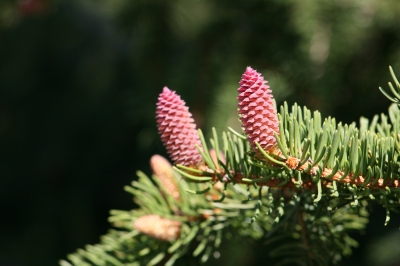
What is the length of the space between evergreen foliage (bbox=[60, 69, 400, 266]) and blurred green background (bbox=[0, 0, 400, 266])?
292 millimetres

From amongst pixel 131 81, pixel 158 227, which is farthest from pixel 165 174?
pixel 131 81

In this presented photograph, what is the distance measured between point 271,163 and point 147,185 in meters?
0.16

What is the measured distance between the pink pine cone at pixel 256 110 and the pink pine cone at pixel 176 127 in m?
0.06

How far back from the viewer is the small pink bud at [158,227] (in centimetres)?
42

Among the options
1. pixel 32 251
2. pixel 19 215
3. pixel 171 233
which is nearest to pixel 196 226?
pixel 171 233

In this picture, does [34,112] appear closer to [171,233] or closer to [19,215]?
[19,215]

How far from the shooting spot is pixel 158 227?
0.42 meters

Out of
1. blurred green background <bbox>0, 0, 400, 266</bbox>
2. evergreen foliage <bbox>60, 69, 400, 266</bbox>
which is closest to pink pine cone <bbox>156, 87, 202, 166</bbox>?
evergreen foliage <bbox>60, 69, 400, 266</bbox>

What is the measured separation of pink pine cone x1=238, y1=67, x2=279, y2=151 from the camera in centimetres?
30

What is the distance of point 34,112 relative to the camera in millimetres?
1803

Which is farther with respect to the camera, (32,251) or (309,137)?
(32,251)

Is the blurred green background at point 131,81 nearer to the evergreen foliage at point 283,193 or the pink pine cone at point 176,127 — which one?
the evergreen foliage at point 283,193

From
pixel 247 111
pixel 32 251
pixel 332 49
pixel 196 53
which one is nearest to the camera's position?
pixel 247 111

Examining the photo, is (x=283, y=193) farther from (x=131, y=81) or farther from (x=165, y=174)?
(x=131, y=81)
